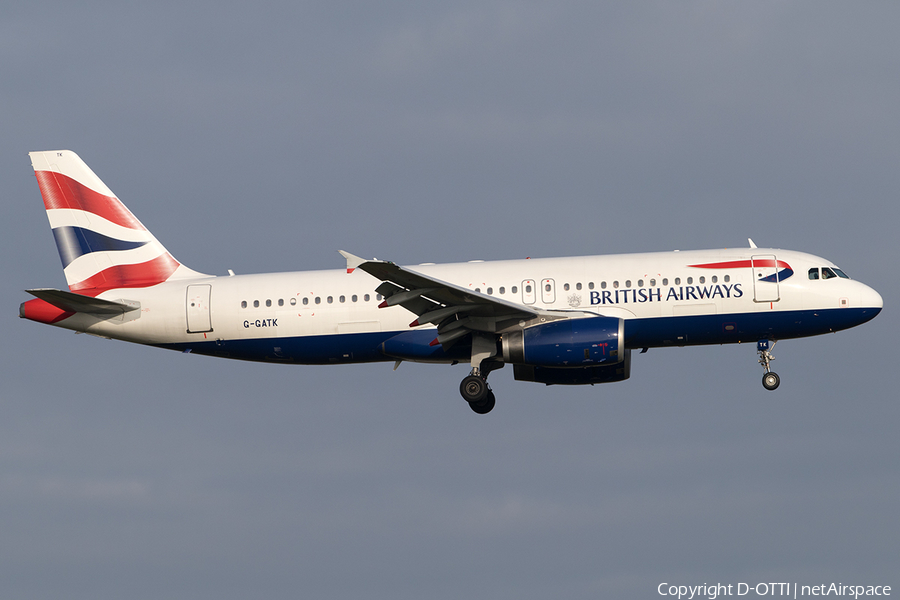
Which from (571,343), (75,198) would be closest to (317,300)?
(571,343)

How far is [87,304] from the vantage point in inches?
1388

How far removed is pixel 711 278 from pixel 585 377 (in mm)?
5595

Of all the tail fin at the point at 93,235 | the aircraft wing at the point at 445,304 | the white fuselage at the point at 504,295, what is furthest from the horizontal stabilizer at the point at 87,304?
the aircraft wing at the point at 445,304

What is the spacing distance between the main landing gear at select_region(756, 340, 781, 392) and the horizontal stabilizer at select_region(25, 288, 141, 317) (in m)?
21.3

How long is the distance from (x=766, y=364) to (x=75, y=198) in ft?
83.3

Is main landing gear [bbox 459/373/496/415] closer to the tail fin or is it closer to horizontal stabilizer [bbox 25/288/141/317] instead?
the tail fin

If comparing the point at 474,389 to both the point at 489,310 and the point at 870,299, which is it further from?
the point at 870,299

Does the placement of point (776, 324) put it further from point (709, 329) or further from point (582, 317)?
point (582, 317)

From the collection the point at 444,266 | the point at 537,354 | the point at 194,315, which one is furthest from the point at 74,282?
the point at 537,354

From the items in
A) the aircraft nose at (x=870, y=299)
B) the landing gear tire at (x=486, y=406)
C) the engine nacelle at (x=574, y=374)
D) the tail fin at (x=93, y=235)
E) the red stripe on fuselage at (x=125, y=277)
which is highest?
the tail fin at (x=93, y=235)

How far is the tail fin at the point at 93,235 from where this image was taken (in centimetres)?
3738

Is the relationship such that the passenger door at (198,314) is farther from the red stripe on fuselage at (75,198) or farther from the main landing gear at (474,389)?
the main landing gear at (474,389)

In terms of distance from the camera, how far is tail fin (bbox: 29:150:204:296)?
123 feet

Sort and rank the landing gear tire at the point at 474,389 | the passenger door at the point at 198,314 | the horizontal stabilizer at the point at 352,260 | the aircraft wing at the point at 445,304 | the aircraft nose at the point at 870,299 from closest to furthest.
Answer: the horizontal stabilizer at the point at 352,260 → the aircraft wing at the point at 445,304 → the aircraft nose at the point at 870,299 → the landing gear tire at the point at 474,389 → the passenger door at the point at 198,314
